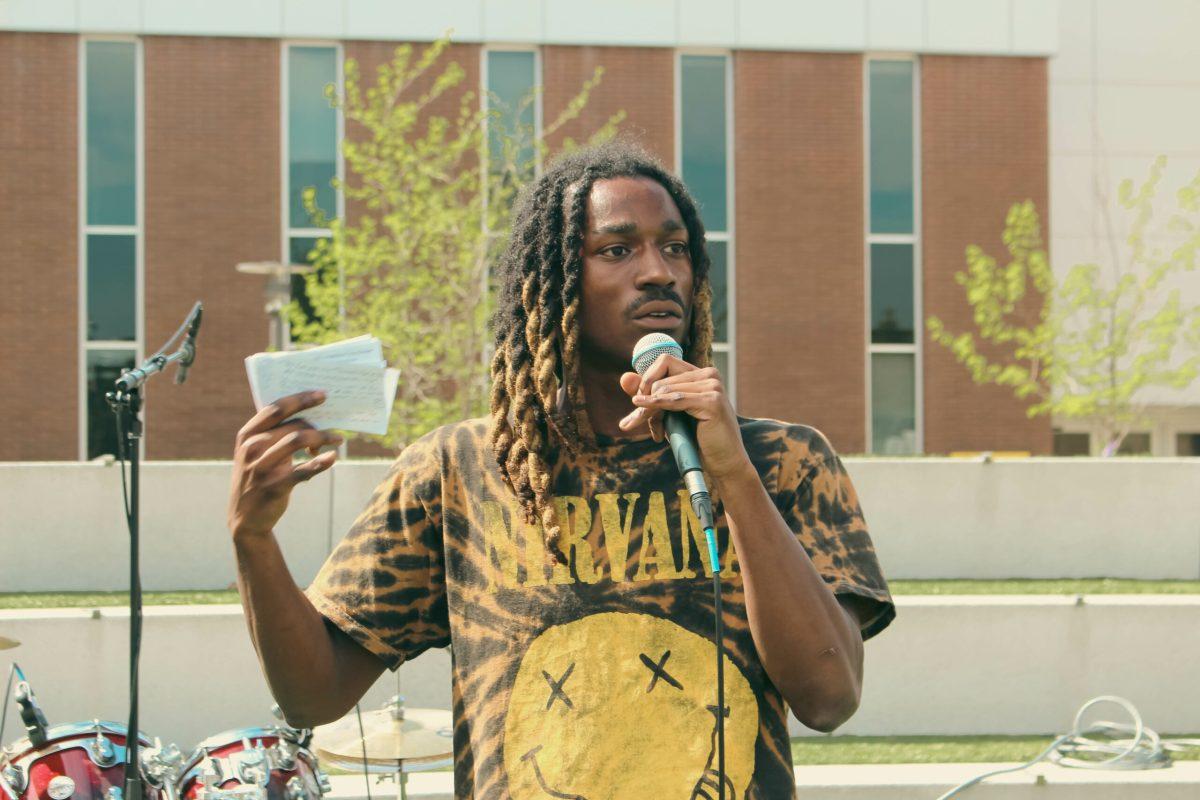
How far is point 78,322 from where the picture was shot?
57.7 feet

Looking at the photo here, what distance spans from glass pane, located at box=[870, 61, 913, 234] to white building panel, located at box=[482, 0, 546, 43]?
4.79m

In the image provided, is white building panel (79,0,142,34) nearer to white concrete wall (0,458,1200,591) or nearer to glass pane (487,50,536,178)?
glass pane (487,50,536,178)

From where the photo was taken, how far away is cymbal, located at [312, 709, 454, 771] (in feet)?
15.1

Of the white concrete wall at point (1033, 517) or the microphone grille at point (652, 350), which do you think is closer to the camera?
the microphone grille at point (652, 350)

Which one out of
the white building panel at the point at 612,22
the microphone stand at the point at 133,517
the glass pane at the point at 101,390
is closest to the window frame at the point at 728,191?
the white building panel at the point at 612,22

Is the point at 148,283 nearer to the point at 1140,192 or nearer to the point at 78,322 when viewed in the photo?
the point at 78,322

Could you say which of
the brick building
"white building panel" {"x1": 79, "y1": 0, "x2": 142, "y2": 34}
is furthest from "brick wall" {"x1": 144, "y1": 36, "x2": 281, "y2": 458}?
"white building panel" {"x1": 79, "y1": 0, "x2": 142, "y2": 34}

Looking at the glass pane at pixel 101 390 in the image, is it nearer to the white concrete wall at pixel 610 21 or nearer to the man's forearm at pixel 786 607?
the white concrete wall at pixel 610 21

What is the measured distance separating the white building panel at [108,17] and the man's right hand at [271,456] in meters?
17.4

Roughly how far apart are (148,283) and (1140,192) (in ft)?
44.6

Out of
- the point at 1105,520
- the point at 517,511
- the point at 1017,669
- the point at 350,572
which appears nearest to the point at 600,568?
the point at 517,511

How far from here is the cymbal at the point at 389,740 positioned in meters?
4.60

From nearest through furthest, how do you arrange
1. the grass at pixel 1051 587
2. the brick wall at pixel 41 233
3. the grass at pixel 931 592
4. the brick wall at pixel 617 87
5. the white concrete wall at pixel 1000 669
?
the white concrete wall at pixel 1000 669 → the grass at pixel 931 592 → the grass at pixel 1051 587 → the brick wall at pixel 41 233 → the brick wall at pixel 617 87

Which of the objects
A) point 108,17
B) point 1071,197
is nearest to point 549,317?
point 108,17
